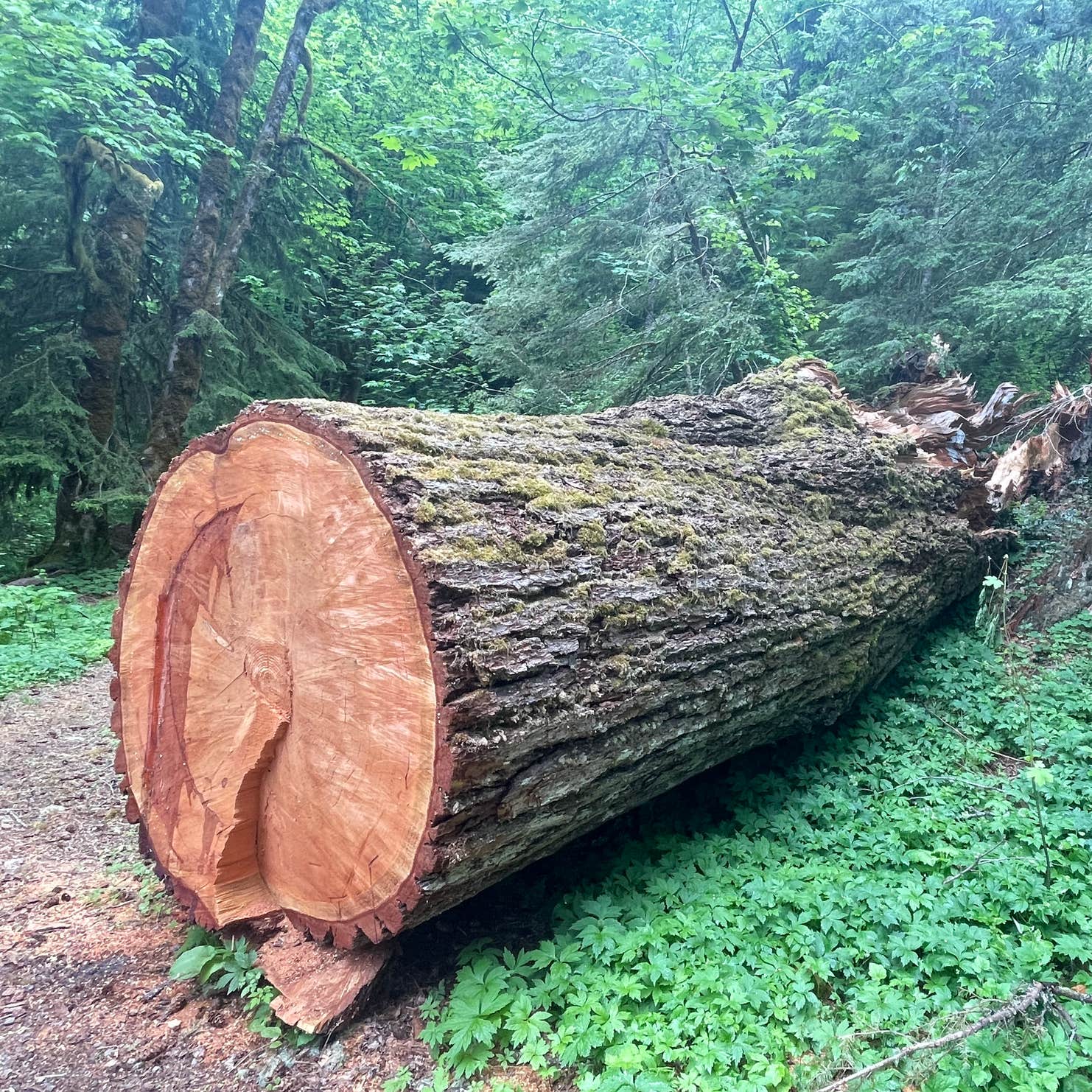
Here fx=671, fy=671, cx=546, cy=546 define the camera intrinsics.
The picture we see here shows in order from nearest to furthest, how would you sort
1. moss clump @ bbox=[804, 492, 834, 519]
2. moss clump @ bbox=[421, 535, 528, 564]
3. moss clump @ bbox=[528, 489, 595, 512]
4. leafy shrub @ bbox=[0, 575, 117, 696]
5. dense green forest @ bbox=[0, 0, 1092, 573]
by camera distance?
moss clump @ bbox=[421, 535, 528, 564]
moss clump @ bbox=[528, 489, 595, 512]
moss clump @ bbox=[804, 492, 834, 519]
leafy shrub @ bbox=[0, 575, 117, 696]
dense green forest @ bbox=[0, 0, 1092, 573]

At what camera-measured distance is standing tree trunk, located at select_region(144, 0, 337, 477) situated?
27.7ft

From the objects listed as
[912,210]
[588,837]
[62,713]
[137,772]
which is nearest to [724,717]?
[588,837]

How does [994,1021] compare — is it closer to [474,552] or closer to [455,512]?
[474,552]

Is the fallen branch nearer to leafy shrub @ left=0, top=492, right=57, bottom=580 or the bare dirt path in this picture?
the bare dirt path

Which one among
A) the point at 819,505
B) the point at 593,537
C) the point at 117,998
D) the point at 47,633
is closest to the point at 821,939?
the point at 593,537

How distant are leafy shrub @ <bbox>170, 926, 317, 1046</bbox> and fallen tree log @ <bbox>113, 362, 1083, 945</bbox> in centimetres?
11

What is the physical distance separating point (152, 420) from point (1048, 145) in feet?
35.3

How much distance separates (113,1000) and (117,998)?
0.04 feet

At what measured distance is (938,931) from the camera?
85.2 inches

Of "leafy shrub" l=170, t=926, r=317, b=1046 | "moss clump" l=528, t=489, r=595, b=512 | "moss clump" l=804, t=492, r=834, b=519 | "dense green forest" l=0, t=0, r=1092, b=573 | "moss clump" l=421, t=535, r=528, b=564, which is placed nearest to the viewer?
"moss clump" l=421, t=535, r=528, b=564

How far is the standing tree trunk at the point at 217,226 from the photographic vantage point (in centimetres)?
845

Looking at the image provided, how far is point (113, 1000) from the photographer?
7.55 feet

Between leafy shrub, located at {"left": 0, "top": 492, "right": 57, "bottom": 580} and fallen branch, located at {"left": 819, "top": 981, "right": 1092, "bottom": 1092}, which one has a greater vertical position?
fallen branch, located at {"left": 819, "top": 981, "right": 1092, "bottom": 1092}

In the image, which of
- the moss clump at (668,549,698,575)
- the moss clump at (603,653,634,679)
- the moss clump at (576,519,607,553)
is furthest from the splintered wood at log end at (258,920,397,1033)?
the moss clump at (668,549,698,575)
